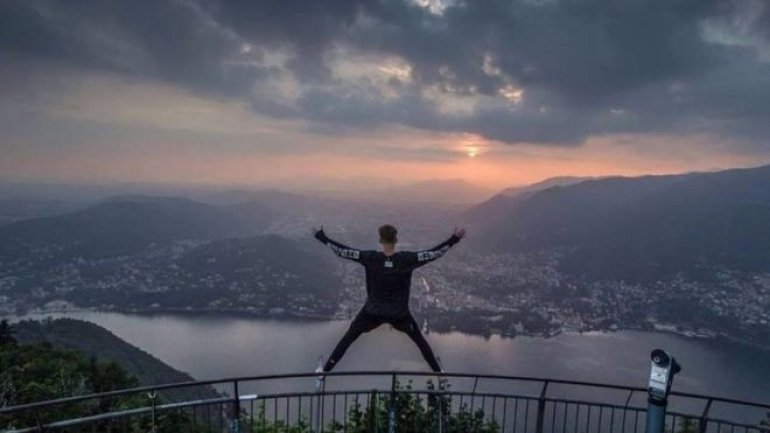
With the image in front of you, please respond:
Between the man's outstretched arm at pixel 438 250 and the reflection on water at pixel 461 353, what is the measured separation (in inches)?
2001

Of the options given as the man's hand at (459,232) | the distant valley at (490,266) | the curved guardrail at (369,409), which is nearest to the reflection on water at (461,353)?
the distant valley at (490,266)

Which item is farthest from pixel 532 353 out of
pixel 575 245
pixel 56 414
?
pixel 575 245

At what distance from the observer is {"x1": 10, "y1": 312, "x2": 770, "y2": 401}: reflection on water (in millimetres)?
61250

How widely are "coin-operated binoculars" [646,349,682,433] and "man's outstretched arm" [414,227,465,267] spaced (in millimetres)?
2699

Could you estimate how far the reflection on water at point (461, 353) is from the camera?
→ 61250 millimetres

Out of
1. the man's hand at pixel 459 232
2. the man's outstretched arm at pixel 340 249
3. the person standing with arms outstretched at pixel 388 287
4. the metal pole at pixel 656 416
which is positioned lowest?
the metal pole at pixel 656 416

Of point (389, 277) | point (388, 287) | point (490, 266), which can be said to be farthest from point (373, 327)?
point (490, 266)

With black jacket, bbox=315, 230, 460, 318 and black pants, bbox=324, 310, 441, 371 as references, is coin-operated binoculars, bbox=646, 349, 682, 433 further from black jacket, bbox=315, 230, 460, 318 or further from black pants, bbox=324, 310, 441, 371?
black jacket, bbox=315, 230, 460, 318

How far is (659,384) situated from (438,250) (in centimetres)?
296

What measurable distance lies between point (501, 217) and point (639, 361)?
12424 centimetres

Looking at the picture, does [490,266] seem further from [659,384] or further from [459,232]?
[659,384]

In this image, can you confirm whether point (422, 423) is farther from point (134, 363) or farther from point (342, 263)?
point (342, 263)

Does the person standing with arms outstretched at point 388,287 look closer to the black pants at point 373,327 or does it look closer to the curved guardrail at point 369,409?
the black pants at point 373,327

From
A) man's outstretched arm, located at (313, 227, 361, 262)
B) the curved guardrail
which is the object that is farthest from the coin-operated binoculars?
man's outstretched arm, located at (313, 227, 361, 262)
